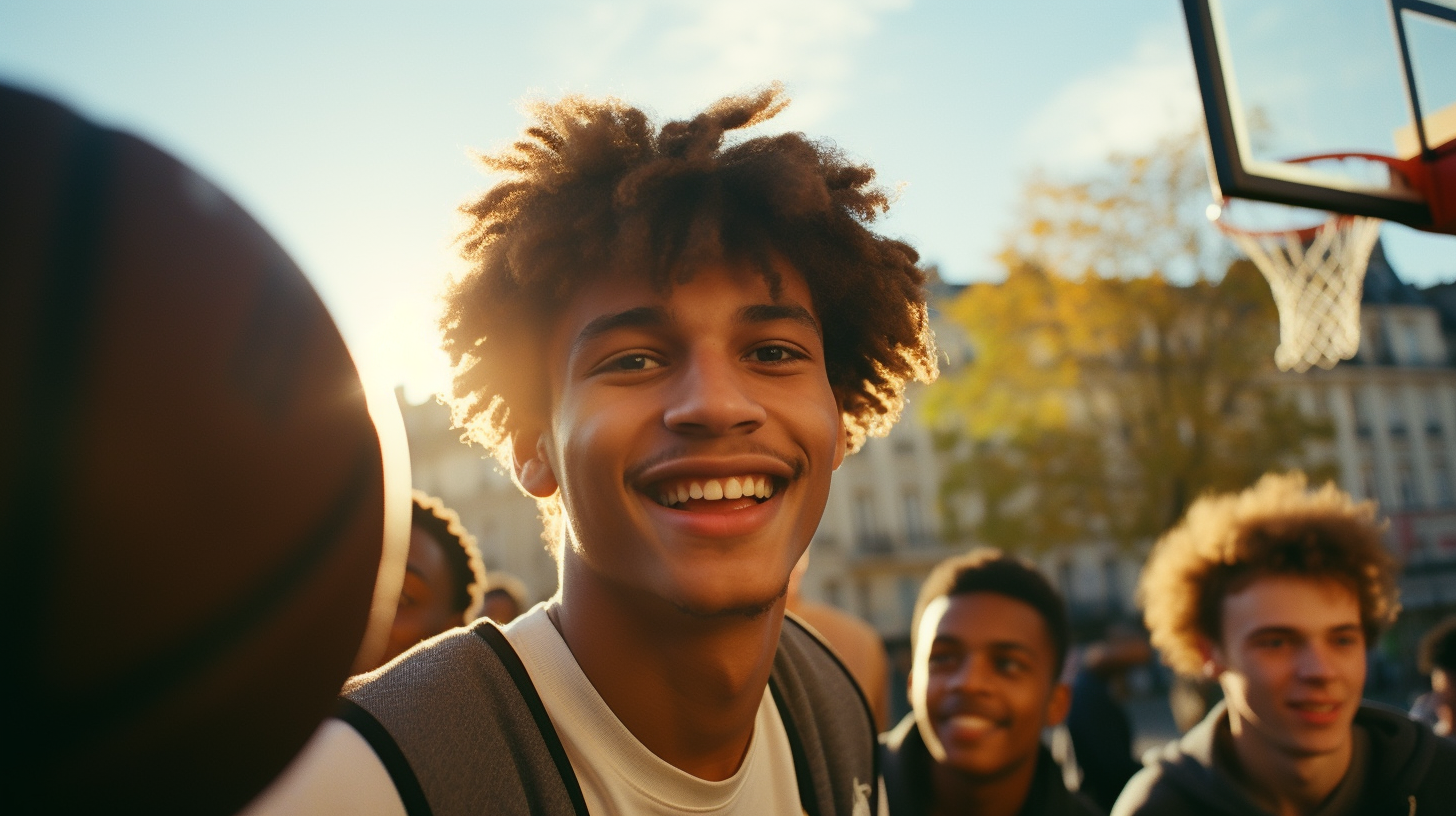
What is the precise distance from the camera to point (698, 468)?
193 cm

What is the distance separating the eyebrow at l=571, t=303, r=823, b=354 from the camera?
80.0 inches

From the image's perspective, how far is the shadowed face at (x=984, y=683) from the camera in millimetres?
3391

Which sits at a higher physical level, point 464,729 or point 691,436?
point 691,436

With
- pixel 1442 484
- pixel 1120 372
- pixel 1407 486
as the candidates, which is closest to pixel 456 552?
pixel 1120 372

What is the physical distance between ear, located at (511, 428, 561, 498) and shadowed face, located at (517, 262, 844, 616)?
0.31ft

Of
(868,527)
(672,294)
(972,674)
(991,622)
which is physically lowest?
(972,674)

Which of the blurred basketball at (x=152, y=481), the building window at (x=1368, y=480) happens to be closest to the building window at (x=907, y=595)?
the building window at (x=1368, y=480)

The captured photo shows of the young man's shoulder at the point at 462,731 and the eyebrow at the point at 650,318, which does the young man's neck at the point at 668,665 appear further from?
the eyebrow at the point at 650,318

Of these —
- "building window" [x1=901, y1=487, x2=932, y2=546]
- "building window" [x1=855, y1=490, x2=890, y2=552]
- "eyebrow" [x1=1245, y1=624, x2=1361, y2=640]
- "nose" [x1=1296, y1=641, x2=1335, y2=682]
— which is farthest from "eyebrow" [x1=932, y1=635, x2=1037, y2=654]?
"building window" [x1=901, y1=487, x2=932, y2=546]

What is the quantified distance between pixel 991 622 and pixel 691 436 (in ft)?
6.57

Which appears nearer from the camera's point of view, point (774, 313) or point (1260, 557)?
point (774, 313)

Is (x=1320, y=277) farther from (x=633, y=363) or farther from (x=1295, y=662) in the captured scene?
(x=633, y=363)

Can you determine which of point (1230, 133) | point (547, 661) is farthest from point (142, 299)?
point (1230, 133)

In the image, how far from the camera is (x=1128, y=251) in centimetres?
1620
